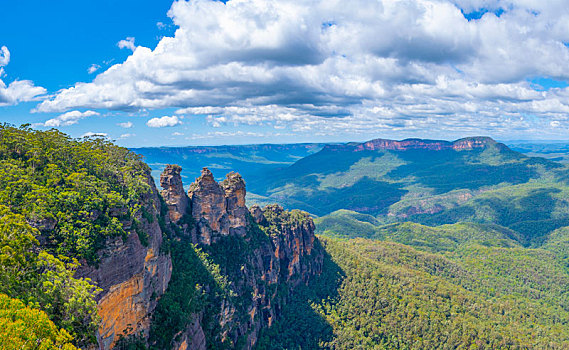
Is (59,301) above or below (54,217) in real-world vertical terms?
below

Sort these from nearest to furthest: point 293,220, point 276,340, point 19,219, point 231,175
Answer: point 19,219, point 276,340, point 231,175, point 293,220

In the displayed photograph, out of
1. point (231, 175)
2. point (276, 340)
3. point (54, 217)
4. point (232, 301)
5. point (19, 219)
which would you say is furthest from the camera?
point (231, 175)

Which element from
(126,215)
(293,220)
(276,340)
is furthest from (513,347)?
(126,215)

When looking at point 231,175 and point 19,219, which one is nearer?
point 19,219

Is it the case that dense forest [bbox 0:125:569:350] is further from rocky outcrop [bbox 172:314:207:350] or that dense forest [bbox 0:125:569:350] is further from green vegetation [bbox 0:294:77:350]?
rocky outcrop [bbox 172:314:207:350]

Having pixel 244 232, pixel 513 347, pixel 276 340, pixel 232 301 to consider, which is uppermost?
pixel 244 232

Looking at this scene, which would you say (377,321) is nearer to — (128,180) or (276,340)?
(276,340)

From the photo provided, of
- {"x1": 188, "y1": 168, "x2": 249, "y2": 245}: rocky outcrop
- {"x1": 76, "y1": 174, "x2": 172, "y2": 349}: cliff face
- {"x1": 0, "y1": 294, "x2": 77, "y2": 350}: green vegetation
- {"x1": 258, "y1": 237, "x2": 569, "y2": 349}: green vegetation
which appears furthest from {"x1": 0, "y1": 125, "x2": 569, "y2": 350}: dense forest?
{"x1": 188, "y1": 168, "x2": 249, "y2": 245}: rocky outcrop
